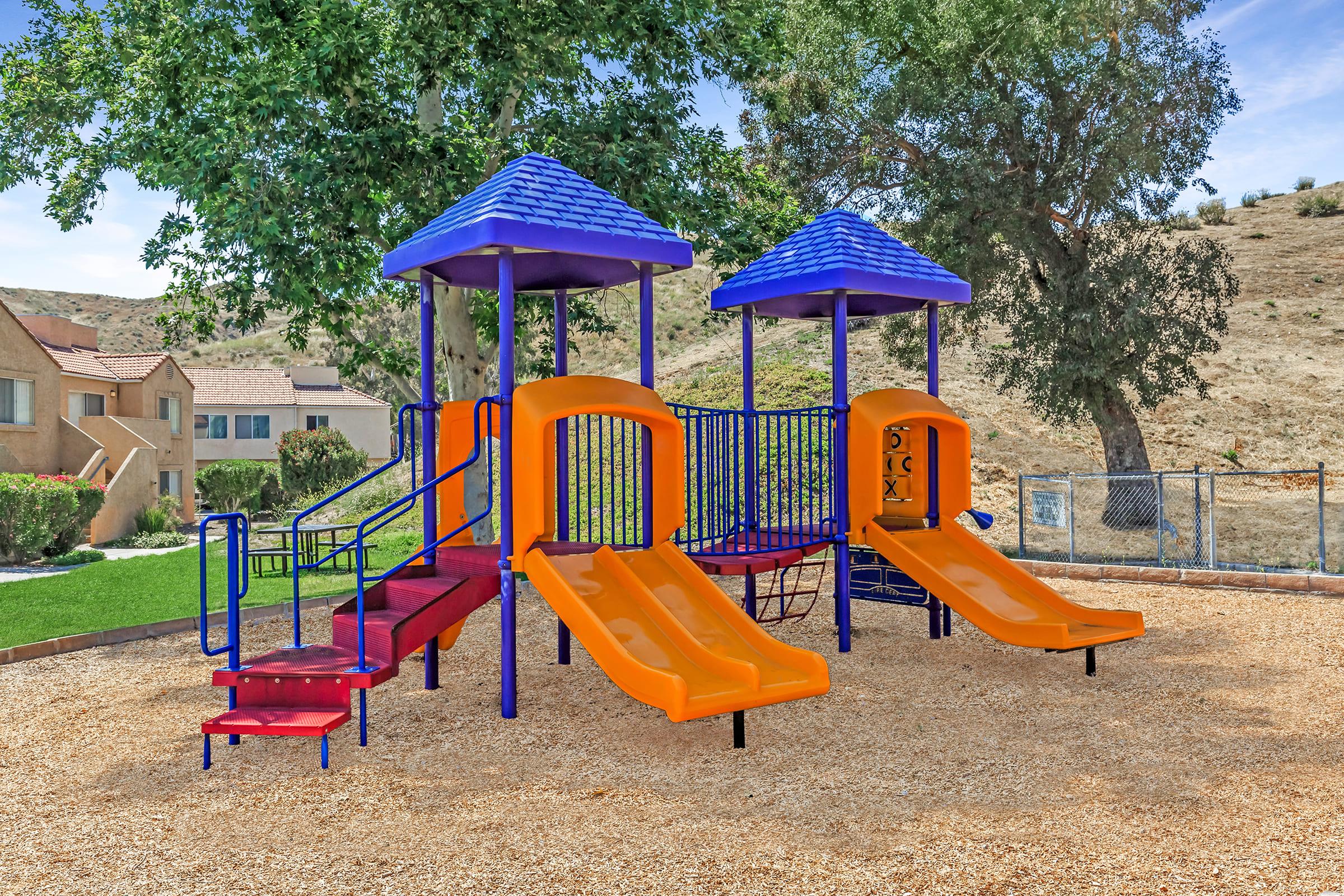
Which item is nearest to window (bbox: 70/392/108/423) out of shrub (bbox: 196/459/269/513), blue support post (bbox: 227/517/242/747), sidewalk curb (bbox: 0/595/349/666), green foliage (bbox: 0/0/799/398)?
shrub (bbox: 196/459/269/513)

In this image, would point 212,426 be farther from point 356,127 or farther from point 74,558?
point 356,127

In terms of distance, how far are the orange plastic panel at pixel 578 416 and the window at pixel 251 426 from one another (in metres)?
39.1

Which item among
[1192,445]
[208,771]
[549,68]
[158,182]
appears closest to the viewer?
[208,771]

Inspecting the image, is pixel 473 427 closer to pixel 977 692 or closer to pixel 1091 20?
pixel 977 692

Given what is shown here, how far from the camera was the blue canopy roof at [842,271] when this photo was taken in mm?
9211

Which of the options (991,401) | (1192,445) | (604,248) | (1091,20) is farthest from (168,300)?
(1192,445)

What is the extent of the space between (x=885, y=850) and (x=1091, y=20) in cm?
1746

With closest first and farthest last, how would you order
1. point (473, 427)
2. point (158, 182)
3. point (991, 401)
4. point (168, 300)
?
point (473, 427)
point (158, 182)
point (168, 300)
point (991, 401)

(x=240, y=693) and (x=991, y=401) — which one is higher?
(x=991, y=401)

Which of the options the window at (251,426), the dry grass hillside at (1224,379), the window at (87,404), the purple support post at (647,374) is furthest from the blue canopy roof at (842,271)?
the window at (251,426)

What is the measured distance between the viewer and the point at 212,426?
43031 millimetres

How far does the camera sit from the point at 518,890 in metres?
4.18

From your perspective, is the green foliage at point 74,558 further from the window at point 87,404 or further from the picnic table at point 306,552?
the window at point 87,404

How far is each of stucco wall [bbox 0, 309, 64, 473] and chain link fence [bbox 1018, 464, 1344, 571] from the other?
928 inches
